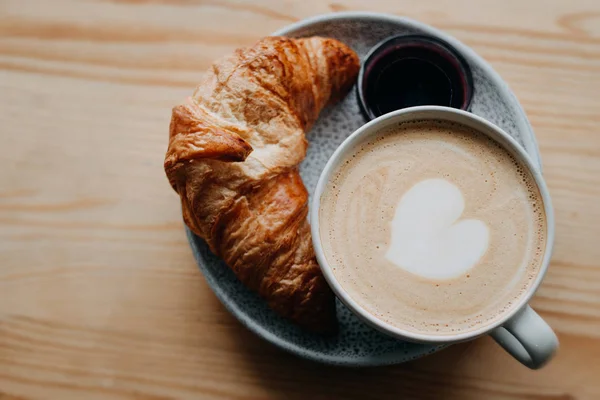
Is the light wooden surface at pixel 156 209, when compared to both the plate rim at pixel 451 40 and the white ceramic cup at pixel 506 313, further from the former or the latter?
the white ceramic cup at pixel 506 313

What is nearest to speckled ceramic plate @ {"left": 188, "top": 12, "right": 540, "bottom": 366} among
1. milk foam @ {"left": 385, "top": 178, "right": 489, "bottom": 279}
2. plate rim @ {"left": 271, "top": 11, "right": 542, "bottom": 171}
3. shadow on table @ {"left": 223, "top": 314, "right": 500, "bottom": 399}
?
plate rim @ {"left": 271, "top": 11, "right": 542, "bottom": 171}

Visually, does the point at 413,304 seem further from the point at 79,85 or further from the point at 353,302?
the point at 79,85

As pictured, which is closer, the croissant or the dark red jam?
the croissant

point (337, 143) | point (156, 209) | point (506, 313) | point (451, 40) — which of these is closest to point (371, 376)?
point (506, 313)

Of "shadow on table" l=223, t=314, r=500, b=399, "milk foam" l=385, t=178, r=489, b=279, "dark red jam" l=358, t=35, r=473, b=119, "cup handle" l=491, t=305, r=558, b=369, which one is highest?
"dark red jam" l=358, t=35, r=473, b=119

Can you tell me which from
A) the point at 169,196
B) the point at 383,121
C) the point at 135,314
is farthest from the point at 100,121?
the point at 383,121

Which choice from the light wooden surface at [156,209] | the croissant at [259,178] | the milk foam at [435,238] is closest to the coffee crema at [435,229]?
the milk foam at [435,238]

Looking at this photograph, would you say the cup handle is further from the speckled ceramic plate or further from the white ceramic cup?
the speckled ceramic plate

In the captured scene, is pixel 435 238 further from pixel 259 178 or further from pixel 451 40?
pixel 451 40
